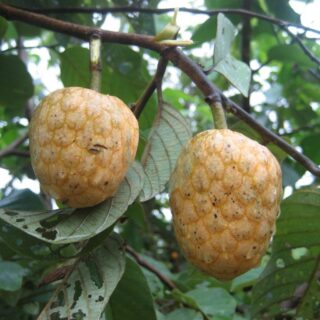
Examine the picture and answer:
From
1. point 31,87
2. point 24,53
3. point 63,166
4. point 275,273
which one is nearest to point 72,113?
point 63,166

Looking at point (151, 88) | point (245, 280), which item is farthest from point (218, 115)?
point (245, 280)

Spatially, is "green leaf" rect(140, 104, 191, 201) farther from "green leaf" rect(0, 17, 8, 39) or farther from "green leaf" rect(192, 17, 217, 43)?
"green leaf" rect(192, 17, 217, 43)

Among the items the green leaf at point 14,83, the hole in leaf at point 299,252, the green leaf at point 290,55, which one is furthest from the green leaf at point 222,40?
the green leaf at point 290,55

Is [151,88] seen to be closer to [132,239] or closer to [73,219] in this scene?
[73,219]

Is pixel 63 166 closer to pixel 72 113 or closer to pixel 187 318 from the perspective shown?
pixel 72 113

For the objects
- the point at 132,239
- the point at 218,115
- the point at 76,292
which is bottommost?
the point at 132,239

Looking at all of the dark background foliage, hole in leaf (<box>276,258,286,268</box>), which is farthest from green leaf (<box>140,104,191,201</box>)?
hole in leaf (<box>276,258,286,268</box>)
